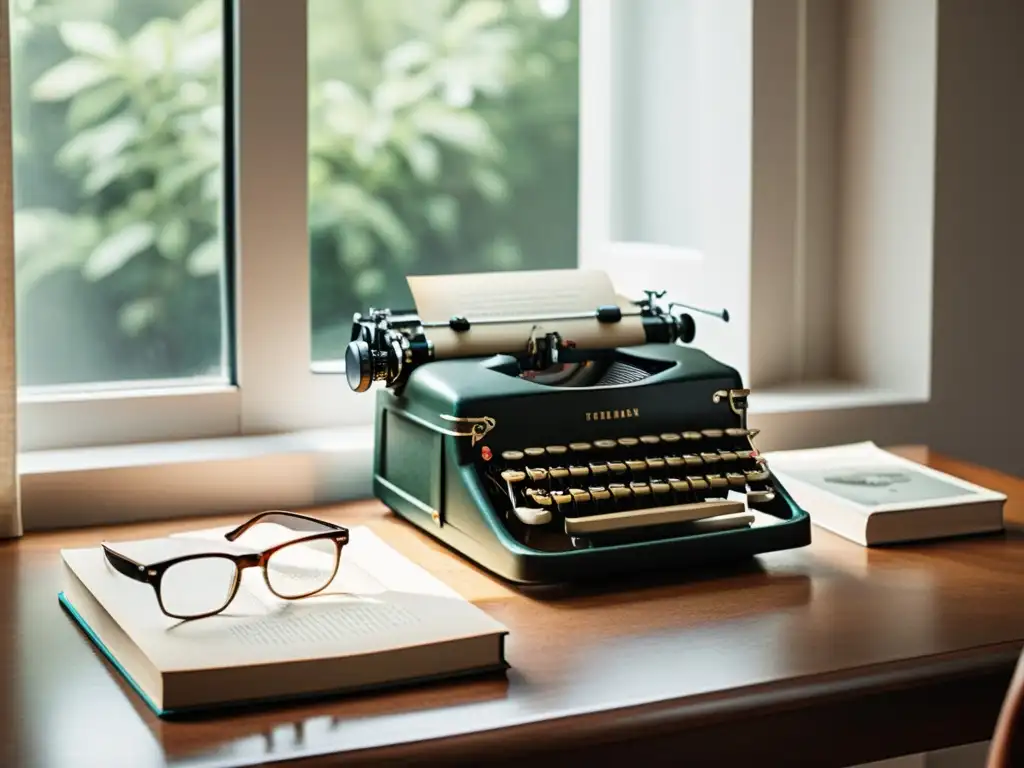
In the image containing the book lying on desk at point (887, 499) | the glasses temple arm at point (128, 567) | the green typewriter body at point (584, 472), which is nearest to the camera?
the glasses temple arm at point (128, 567)

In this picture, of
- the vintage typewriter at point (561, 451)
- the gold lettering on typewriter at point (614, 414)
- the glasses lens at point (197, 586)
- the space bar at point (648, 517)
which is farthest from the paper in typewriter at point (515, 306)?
the glasses lens at point (197, 586)

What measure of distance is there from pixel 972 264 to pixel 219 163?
0.98 m

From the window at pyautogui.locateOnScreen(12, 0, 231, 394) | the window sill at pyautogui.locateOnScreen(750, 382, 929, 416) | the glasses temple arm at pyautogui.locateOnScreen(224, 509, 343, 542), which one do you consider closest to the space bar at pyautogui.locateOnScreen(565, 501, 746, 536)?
the glasses temple arm at pyautogui.locateOnScreen(224, 509, 343, 542)

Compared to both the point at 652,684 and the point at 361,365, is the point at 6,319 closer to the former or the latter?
the point at 361,365

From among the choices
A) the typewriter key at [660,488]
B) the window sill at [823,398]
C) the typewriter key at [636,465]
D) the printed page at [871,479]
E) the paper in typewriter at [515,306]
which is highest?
the paper in typewriter at [515,306]

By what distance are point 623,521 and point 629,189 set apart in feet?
2.95

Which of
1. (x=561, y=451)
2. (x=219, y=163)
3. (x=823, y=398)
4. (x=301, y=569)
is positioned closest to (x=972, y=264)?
(x=823, y=398)

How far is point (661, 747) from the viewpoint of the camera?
96 centimetres

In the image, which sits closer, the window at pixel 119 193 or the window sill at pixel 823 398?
the window at pixel 119 193

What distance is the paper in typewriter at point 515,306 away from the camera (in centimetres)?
149

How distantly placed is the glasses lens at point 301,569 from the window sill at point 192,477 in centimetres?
32

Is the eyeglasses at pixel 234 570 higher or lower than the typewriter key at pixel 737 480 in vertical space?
lower

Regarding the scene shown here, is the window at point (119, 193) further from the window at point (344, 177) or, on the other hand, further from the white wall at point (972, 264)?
the white wall at point (972, 264)

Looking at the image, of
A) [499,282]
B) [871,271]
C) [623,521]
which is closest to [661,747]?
[623,521]
